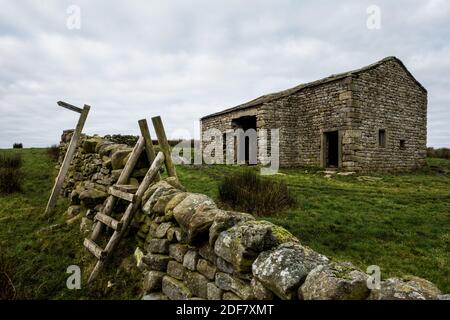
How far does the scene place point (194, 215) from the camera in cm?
326

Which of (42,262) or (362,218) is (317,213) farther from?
(42,262)

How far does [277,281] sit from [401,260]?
3.05 metres

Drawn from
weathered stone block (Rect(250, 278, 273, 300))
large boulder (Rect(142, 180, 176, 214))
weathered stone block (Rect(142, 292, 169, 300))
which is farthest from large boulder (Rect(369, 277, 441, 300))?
large boulder (Rect(142, 180, 176, 214))

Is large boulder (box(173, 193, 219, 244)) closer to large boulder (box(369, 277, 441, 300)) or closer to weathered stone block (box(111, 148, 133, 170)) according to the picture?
large boulder (box(369, 277, 441, 300))

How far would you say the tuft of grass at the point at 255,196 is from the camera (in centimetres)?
648

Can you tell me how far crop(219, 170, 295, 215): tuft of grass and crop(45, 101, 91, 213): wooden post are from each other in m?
3.67

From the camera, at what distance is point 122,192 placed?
15.0ft

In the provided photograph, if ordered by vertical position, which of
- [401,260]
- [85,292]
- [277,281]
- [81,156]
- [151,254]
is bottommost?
[85,292]

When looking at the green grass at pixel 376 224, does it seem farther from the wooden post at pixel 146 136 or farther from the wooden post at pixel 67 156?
the wooden post at pixel 67 156

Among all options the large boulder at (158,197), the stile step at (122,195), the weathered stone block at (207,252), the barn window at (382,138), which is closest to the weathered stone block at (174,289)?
the weathered stone block at (207,252)

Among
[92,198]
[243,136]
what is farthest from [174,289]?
[243,136]

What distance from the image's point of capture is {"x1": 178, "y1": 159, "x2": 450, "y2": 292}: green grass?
427 centimetres

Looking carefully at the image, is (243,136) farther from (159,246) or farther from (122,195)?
(159,246)

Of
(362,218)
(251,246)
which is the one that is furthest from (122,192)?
(362,218)
